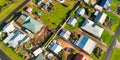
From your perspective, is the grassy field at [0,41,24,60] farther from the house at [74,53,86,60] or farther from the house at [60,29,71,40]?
the house at [74,53,86,60]

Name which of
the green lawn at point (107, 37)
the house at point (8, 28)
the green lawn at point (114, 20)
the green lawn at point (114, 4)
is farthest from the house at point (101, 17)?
the house at point (8, 28)

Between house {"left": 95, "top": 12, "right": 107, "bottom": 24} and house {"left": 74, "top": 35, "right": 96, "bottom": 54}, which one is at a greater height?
house {"left": 95, "top": 12, "right": 107, "bottom": 24}

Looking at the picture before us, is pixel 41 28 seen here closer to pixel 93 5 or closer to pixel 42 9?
pixel 42 9

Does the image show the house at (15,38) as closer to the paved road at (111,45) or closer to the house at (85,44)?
the house at (85,44)

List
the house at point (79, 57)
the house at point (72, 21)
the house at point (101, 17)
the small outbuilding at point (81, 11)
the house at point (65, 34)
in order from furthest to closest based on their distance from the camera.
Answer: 1. the small outbuilding at point (81, 11)
2. the house at point (101, 17)
3. the house at point (72, 21)
4. the house at point (65, 34)
5. the house at point (79, 57)

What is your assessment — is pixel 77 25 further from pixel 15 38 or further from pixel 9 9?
pixel 9 9

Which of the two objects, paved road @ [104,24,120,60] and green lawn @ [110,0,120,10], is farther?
green lawn @ [110,0,120,10]

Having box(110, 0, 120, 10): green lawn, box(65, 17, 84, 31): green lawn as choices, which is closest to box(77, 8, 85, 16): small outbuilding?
box(65, 17, 84, 31): green lawn
